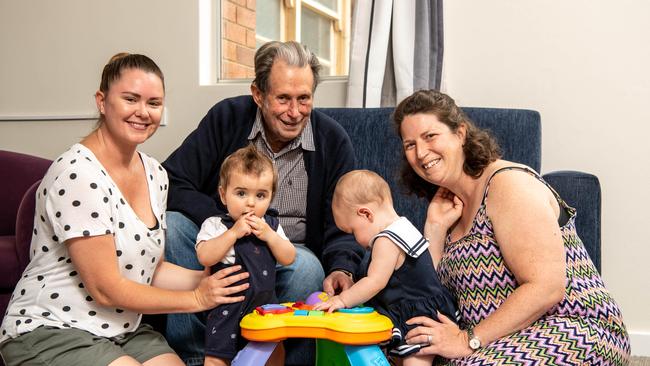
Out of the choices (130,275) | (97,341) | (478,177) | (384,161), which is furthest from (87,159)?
(384,161)

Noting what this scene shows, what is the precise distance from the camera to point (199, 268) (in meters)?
2.01

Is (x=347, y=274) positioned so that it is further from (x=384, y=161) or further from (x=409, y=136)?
(x=384, y=161)

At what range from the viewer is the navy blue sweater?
223 centimetres

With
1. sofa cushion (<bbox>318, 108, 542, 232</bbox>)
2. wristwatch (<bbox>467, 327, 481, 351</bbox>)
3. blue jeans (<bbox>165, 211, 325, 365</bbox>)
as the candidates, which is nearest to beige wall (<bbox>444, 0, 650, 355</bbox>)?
sofa cushion (<bbox>318, 108, 542, 232</bbox>)

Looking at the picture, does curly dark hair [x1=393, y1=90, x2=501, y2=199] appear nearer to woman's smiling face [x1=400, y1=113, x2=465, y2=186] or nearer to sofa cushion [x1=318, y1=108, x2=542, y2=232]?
woman's smiling face [x1=400, y1=113, x2=465, y2=186]

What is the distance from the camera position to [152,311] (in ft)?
5.54

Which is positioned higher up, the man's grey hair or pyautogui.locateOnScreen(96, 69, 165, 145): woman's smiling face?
the man's grey hair

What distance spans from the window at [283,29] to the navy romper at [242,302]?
81.4 inches

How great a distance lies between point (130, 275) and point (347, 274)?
0.59 meters

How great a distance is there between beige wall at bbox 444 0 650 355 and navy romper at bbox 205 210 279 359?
1746 mm

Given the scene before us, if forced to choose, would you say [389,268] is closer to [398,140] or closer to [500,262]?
[500,262]

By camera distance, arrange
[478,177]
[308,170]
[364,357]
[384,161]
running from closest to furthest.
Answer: [364,357] < [478,177] < [308,170] < [384,161]

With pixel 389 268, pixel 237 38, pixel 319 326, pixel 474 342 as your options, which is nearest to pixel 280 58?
pixel 389 268

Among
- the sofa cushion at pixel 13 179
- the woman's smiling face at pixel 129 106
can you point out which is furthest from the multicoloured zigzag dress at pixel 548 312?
the sofa cushion at pixel 13 179
